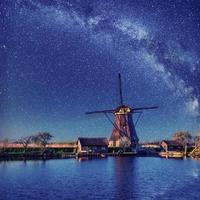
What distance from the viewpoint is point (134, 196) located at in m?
39.6

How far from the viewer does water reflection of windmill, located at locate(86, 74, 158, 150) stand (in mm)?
125450

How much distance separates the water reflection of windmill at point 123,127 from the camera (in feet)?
412

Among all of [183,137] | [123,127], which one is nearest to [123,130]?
[123,127]

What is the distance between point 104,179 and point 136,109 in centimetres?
7345

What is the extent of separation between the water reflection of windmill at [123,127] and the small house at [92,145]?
8.91 ft

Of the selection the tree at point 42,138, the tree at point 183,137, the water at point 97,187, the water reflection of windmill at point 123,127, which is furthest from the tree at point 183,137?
the water at point 97,187

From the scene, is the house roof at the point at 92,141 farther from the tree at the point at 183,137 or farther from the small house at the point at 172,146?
the tree at the point at 183,137

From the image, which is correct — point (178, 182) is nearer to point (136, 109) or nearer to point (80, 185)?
point (80, 185)

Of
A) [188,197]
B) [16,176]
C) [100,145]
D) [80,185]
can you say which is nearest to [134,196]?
[188,197]

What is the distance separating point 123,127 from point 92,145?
10730 mm

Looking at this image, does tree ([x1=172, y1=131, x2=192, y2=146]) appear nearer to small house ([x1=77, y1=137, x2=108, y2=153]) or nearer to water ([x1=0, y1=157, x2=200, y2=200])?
small house ([x1=77, y1=137, x2=108, y2=153])

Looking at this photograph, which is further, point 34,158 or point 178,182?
point 34,158

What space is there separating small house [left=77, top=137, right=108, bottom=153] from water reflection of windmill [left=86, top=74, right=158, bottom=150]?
271cm

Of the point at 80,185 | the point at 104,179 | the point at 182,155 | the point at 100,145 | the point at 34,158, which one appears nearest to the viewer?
the point at 80,185
